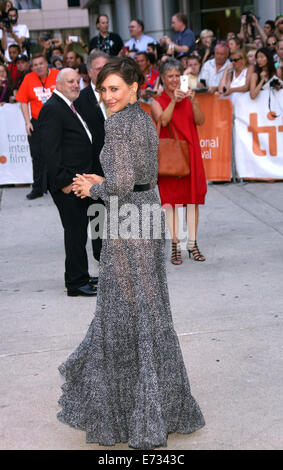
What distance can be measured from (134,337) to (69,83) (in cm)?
283

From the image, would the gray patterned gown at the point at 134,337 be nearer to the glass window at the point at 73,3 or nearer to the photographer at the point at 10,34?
the photographer at the point at 10,34

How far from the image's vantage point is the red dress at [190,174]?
20.8 feet

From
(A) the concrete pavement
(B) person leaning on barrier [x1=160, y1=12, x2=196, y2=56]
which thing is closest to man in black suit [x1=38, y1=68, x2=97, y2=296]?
(A) the concrete pavement

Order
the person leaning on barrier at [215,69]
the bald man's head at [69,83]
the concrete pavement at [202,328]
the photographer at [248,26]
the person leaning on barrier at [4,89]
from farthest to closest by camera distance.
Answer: the photographer at [248,26] → the person leaning on barrier at [4,89] → the person leaning on barrier at [215,69] → the bald man's head at [69,83] → the concrete pavement at [202,328]

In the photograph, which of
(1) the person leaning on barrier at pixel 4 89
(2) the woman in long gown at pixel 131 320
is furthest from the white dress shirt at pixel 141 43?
(2) the woman in long gown at pixel 131 320

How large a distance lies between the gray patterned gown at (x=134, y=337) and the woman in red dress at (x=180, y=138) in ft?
9.63

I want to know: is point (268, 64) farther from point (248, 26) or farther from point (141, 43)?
point (141, 43)

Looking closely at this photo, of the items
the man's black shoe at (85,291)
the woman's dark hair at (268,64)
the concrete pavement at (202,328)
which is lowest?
the concrete pavement at (202,328)

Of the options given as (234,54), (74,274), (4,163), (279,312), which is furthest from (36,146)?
(279,312)

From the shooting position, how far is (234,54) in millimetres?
10211

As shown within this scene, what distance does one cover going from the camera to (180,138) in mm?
6418

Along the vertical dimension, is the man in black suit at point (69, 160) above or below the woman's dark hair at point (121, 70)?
below

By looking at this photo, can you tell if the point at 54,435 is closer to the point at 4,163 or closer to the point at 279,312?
the point at 279,312

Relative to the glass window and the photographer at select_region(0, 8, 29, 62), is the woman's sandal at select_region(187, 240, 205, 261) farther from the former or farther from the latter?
the glass window
